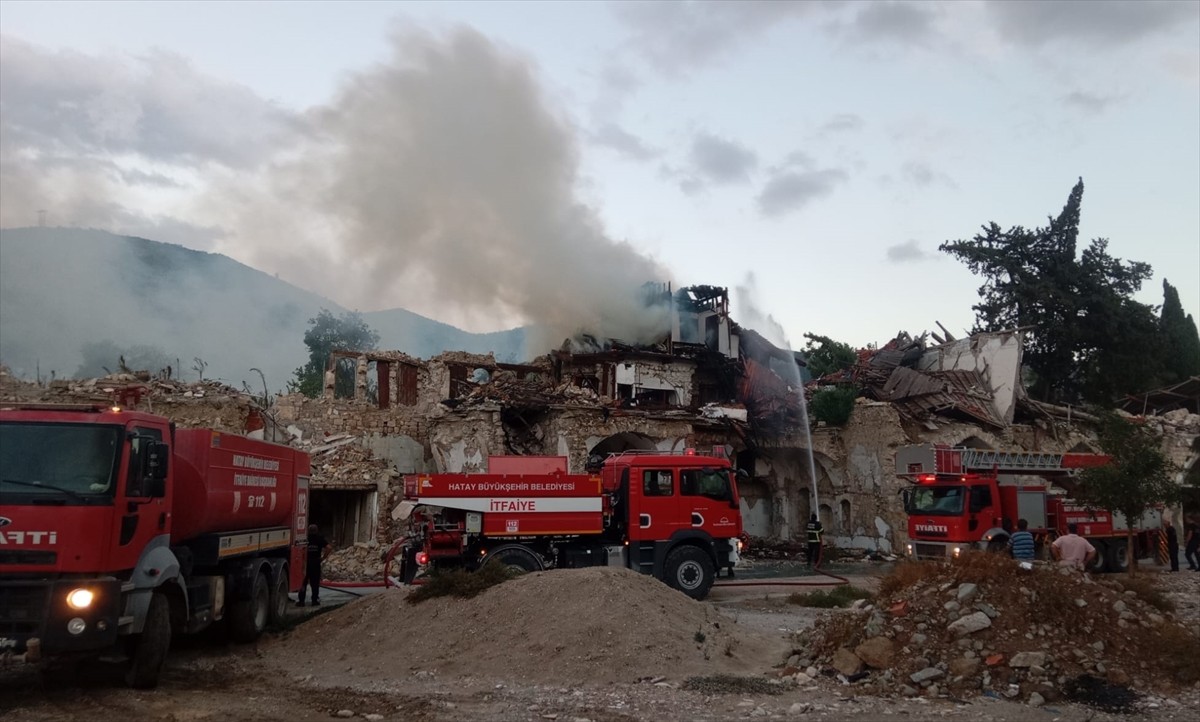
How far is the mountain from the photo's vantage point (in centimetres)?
6147

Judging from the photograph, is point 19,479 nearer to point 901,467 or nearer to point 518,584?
point 518,584

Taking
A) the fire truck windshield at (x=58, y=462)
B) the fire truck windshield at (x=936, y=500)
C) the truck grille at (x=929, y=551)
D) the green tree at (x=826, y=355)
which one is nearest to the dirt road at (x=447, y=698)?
the fire truck windshield at (x=58, y=462)

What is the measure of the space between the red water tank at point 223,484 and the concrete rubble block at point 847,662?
6.95 m

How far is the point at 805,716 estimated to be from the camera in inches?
295

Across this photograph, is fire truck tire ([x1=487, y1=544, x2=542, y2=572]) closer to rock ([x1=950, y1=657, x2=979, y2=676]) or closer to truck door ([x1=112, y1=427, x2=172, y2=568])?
truck door ([x1=112, y1=427, x2=172, y2=568])

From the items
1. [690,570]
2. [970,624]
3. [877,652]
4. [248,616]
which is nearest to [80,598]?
[248,616]

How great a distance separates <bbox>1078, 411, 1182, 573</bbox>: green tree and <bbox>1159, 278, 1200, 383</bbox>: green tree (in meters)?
28.0

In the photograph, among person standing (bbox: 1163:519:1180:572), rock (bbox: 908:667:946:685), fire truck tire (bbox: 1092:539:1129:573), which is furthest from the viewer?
person standing (bbox: 1163:519:1180:572)

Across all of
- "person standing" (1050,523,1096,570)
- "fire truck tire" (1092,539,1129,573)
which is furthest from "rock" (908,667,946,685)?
"fire truck tire" (1092,539,1129,573)

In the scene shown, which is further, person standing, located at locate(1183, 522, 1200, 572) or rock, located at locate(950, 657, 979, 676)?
person standing, located at locate(1183, 522, 1200, 572)

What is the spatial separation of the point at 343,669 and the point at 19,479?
161 inches

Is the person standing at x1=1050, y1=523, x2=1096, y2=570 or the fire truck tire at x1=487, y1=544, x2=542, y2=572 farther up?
the person standing at x1=1050, y1=523, x2=1096, y2=570

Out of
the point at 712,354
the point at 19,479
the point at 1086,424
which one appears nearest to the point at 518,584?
the point at 19,479

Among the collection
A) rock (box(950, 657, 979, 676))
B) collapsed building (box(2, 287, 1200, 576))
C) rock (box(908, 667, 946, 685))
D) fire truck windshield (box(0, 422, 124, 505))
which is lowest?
rock (box(908, 667, 946, 685))
